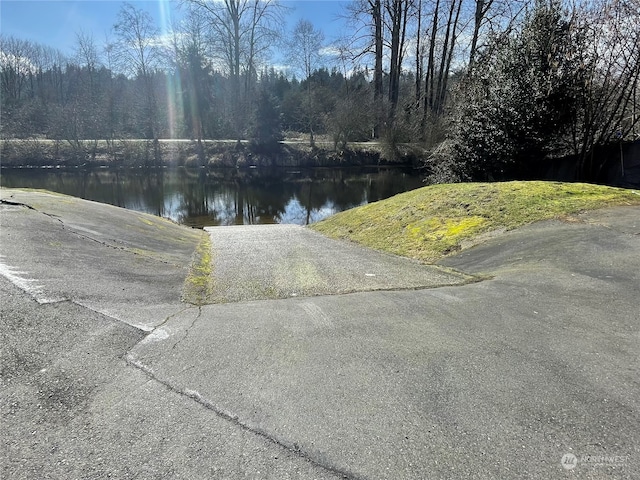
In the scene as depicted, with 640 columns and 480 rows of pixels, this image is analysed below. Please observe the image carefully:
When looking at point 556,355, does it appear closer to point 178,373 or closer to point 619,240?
point 178,373

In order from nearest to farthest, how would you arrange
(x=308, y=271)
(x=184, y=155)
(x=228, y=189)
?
(x=308, y=271)
(x=228, y=189)
(x=184, y=155)

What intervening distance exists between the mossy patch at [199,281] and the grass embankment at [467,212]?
4.57 m

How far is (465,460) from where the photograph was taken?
216cm

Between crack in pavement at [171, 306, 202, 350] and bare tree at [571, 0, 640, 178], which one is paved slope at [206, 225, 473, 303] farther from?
bare tree at [571, 0, 640, 178]

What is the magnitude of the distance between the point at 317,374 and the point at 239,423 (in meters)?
0.77

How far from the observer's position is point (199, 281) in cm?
637

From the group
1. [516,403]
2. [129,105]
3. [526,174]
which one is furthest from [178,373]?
[129,105]

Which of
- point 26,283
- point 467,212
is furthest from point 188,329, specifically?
point 467,212

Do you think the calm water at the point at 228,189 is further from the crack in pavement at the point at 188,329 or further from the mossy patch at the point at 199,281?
the crack in pavement at the point at 188,329

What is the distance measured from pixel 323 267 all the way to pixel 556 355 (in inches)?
194

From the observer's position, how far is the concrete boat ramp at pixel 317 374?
217cm

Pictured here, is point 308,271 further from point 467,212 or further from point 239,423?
point 467,212

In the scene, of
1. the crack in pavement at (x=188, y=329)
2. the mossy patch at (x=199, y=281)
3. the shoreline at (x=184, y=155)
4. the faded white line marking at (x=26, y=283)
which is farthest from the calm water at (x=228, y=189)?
the crack in pavement at (x=188, y=329)

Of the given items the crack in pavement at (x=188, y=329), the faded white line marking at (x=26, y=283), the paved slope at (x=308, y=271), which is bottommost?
the paved slope at (x=308, y=271)
